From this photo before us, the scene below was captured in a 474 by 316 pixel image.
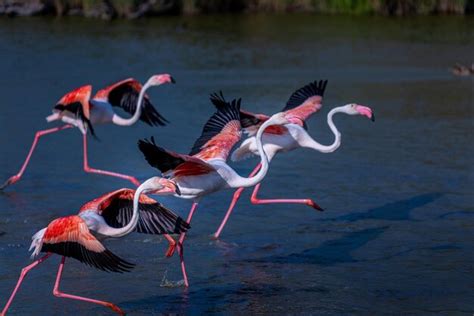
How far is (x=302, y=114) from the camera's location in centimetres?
1121

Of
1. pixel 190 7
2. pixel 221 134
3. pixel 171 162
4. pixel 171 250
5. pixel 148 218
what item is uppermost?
pixel 171 162

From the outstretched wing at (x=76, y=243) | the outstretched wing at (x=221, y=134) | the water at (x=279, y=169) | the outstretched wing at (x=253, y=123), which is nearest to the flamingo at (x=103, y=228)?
the outstretched wing at (x=76, y=243)

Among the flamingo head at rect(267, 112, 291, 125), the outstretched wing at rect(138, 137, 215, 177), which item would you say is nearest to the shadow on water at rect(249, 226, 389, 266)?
the outstretched wing at rect(138, 137, 215, 177)

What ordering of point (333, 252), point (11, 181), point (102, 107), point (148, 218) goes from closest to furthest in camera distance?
point (148, 218) → point (333, 252) → point (11, 181) → point (102, 107)

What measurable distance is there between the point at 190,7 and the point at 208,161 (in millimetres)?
17595

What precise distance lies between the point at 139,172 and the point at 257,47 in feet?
33.0

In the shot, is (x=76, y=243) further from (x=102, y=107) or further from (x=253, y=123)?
(x=102, y=107)

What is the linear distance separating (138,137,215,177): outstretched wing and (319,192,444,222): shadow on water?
2091 millimetres

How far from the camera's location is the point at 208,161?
9367 mm

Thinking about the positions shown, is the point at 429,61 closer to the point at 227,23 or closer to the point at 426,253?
the point at 227,23

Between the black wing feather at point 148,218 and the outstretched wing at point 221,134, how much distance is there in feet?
4.69

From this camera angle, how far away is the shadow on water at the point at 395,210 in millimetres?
10758

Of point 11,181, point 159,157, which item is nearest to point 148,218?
point 159,157

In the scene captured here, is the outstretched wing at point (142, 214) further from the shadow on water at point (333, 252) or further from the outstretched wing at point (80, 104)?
the outstretched wing at point (80, 104)
